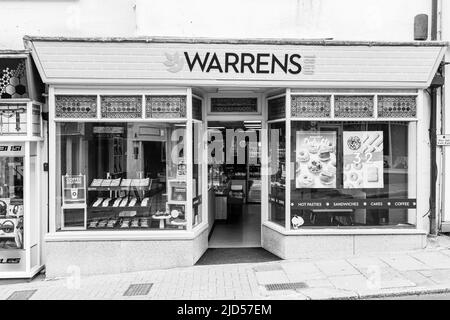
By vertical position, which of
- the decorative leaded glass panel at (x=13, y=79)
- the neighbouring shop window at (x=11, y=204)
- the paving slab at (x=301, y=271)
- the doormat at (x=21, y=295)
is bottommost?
the doormat at (x=21, y=295)

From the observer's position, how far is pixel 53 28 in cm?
848

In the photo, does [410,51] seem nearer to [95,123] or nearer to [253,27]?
[253,27]

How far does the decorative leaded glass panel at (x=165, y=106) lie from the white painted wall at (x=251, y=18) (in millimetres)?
1255

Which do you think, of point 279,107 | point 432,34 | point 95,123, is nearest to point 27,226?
point 95,123

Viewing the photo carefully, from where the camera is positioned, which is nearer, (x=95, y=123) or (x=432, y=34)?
(x=95, y=123)

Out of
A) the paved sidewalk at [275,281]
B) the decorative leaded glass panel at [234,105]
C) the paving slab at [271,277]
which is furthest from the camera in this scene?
the decorative leaded glass panel at [234,105]

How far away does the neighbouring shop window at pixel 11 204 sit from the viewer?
8312 millimetres

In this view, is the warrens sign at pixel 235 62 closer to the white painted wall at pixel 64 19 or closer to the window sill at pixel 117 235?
the white painted wall at pixel 64 19

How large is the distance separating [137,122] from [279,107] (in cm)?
285

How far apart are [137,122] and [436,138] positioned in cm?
619

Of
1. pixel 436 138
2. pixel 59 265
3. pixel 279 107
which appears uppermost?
pixel 279 107

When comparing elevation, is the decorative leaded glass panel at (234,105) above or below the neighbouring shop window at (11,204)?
above

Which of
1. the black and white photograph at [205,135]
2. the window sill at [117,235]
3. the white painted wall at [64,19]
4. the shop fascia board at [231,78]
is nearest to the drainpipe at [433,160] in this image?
the black and white photograph at [205,135]

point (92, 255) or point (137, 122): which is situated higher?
point (137, 122)
